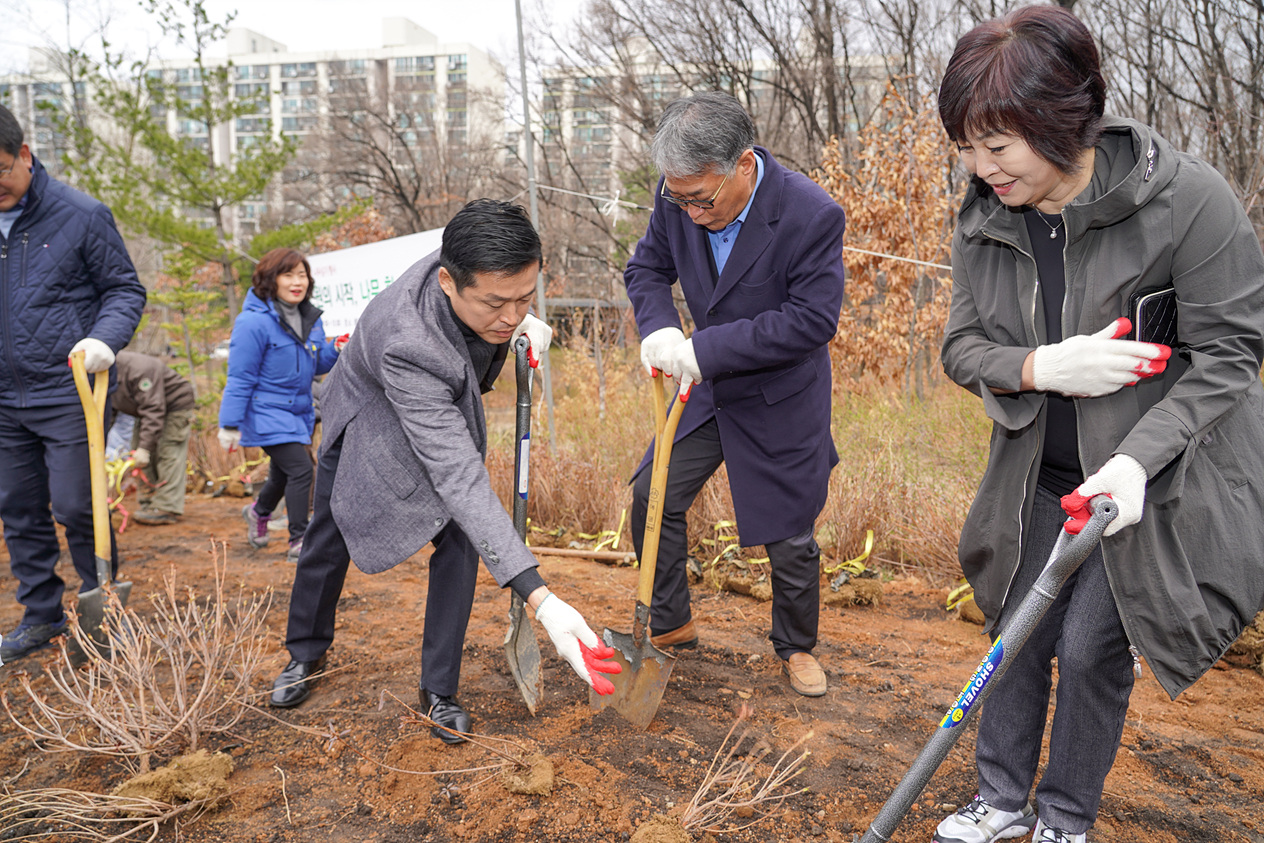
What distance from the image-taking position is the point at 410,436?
232 cm

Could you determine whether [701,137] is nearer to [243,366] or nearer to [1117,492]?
[1117,492]

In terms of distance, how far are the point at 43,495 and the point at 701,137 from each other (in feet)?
10.2

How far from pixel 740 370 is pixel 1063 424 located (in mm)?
1048

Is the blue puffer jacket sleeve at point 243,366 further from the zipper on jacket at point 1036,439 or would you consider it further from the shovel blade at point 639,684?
the zipper on jacket at point 1036,439

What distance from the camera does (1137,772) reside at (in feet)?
8.31

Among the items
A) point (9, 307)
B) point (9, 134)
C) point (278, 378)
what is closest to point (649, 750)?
point (9, 307)

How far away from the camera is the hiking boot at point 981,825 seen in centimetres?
212

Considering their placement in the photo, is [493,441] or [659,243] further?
[493,441]

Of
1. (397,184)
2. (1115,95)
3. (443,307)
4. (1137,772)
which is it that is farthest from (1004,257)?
(397,184)

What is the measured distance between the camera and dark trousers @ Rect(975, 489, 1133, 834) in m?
1.84

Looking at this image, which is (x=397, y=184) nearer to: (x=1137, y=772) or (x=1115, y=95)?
(x=1115, y=95)

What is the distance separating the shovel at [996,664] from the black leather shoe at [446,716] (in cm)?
134

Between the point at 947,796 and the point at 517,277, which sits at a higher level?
the point at 517,277

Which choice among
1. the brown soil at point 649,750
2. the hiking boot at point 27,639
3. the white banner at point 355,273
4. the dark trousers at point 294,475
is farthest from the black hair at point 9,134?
the white banner at point 355,273
